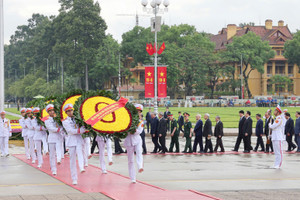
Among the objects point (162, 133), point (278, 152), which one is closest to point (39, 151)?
point (162, 133)

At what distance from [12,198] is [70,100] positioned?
5322mm

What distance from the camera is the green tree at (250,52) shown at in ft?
326

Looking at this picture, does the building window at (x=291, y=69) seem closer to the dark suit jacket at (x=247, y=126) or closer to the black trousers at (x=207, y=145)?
the dark suit jacket at (x=247, y=126)

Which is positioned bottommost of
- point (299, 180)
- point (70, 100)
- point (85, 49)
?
point (299, 180)

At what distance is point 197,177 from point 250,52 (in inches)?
3368

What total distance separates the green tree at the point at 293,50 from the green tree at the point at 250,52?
2.97 metres

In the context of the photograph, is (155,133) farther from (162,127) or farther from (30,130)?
(30,130)

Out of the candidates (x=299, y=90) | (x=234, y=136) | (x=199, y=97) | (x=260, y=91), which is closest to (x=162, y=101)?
(x=199, y=97)

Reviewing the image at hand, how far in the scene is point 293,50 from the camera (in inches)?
4011

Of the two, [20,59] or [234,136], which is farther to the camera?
[20,59]

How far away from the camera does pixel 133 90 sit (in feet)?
367

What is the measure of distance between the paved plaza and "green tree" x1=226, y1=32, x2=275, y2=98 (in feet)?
257

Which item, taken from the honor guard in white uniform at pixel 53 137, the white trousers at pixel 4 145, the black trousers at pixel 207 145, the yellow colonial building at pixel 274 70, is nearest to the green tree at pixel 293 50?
the yellow colonial building at pixel 274 70

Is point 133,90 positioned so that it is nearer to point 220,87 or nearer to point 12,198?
point 220,87
